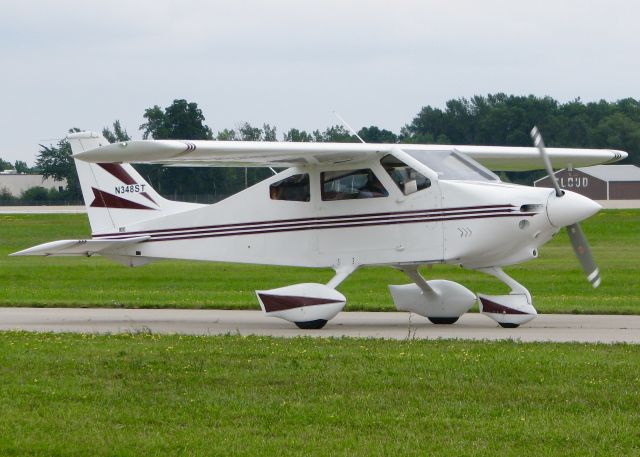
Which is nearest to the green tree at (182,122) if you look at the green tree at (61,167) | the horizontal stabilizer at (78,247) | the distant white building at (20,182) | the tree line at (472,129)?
the tree line at (472,129)

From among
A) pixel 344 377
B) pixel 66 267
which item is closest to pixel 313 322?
pixel 344 377

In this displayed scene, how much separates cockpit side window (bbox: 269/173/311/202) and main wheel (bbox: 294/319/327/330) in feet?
6.69

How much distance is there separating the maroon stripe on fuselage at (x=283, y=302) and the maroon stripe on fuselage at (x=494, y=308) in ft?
7.66

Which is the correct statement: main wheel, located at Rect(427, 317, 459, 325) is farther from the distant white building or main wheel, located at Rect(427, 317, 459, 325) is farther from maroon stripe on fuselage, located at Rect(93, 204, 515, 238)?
the distant white building

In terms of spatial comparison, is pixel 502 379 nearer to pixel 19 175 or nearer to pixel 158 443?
pixel 158 443

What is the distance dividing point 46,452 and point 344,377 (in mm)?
3427

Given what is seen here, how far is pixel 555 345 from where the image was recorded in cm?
1349

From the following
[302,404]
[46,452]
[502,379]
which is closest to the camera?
[46,452]

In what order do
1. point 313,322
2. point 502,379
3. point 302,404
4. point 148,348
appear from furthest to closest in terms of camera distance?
point 313,322 → point 148,348 → point 502,379 → point 302,404

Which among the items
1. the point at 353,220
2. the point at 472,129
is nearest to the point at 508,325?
the point at 353,220

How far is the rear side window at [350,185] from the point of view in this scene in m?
17.1

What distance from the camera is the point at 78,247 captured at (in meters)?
18.5

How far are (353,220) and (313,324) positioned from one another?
167 cm

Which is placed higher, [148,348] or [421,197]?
[421,197]
